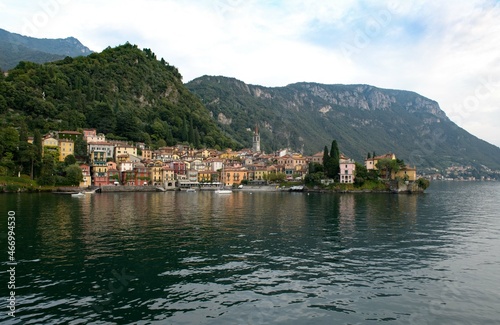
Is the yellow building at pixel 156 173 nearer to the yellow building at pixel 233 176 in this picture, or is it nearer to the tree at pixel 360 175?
the yellow building at pixel 233 176

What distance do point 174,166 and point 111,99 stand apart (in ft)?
168

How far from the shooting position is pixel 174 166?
4286 inches

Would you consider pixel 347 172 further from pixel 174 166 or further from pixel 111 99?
pixel 111 99

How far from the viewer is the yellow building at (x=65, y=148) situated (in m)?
93.1

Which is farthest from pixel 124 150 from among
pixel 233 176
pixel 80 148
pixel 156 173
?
pixel 233 176

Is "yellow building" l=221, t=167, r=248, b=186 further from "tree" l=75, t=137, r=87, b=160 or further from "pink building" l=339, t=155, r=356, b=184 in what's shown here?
"tree" l=75, t=137, r=87, b=160

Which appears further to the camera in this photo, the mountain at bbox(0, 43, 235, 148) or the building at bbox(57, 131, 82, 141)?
the mountain at bbox(0, 43, 235, 148)

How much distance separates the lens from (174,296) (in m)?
14.3

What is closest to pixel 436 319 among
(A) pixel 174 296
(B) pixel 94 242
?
(A) pixel 174 296

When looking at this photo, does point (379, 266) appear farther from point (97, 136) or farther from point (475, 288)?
point (97, 136)

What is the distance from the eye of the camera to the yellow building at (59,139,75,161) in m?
93.1

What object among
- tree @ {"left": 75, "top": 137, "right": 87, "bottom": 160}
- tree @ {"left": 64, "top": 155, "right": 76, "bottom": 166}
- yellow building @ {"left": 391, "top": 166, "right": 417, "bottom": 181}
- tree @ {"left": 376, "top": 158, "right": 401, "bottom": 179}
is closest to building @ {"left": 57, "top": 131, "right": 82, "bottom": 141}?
tree @ {"left": 75, "top": 137, "right": 87, "bottom": 160}

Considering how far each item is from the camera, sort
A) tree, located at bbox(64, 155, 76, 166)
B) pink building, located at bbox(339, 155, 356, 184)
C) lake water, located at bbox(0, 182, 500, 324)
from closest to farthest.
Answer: lake water, located at bbox(0, 182, 500, 324)
tree, located at bbox(64, 155, 76, 166)
pink building, located at bbox(339, 155, 356, 184)

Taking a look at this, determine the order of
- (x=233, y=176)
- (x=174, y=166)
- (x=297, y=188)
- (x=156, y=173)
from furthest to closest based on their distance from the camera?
(x=233, y=176) < (x=174, y=166) < (x=156, y=173) < (x=297, y=188)
